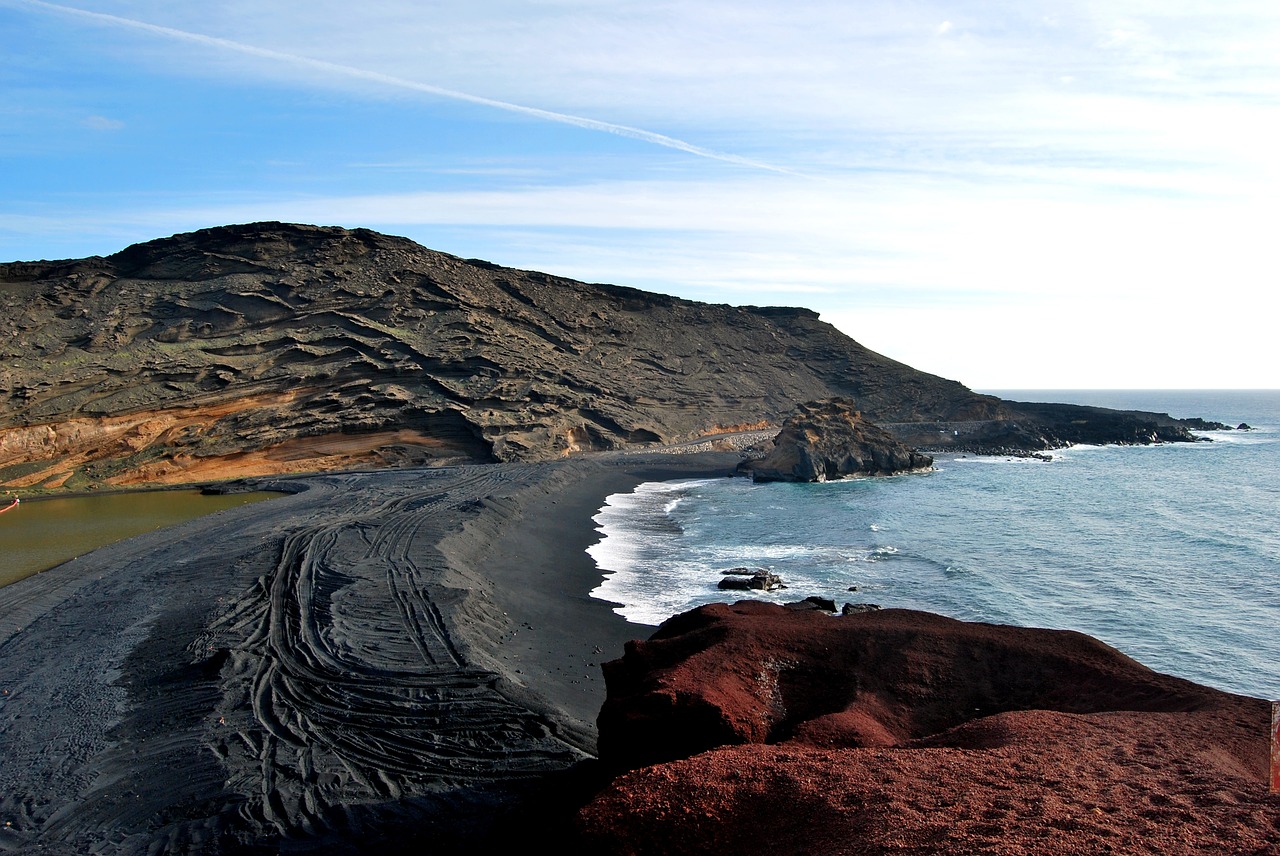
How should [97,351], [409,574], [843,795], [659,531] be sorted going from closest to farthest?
[843,795] → [409,574] → [659,531] → [97,351]

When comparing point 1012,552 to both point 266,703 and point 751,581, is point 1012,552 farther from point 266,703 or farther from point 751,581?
point 266,703

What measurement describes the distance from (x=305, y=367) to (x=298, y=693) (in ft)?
114

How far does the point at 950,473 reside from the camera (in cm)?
4638

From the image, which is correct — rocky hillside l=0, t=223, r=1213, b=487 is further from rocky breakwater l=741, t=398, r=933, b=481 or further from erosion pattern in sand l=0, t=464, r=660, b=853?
erosion pattern in sand l=0, t=464, r=660, b=853

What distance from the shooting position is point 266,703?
1051 cm

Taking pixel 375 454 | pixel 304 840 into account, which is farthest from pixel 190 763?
pixel 375 454

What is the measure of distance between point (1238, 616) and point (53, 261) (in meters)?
54.2

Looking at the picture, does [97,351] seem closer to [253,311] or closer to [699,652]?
[253,311]

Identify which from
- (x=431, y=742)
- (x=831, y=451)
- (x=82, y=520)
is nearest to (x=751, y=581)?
(x=431, y=742)

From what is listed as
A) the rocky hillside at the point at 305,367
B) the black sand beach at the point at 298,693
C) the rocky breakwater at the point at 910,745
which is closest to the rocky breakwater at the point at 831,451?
the rocky hillside at the point at 305,367

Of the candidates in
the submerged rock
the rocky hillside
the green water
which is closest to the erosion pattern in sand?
the green water

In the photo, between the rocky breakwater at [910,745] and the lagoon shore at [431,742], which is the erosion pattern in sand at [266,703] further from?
the rocky breakwater at [910,745]

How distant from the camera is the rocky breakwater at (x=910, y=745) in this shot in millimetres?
4691

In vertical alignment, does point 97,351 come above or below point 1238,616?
above
